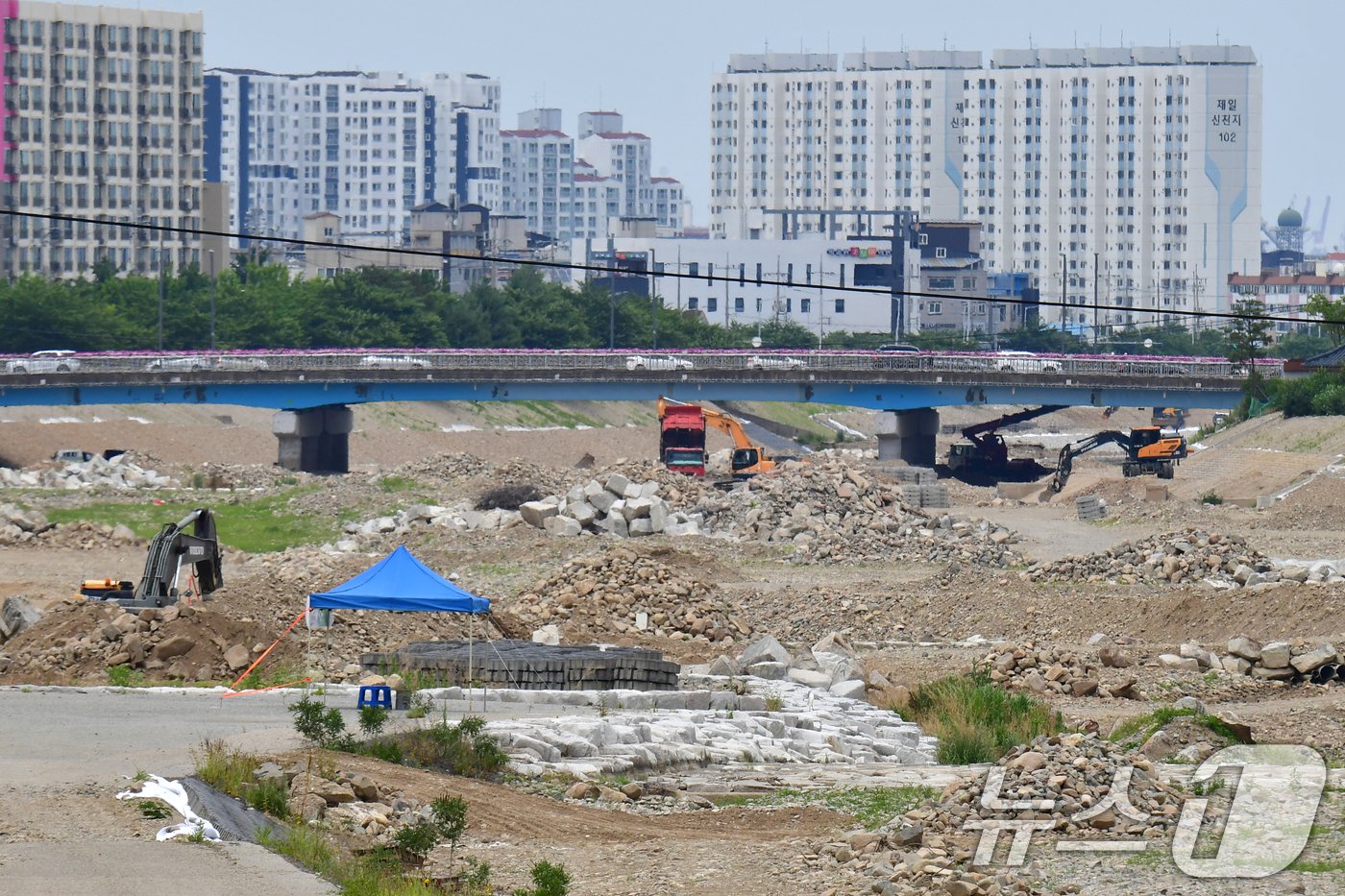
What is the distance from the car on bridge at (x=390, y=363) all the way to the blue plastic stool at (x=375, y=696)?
73.0 m

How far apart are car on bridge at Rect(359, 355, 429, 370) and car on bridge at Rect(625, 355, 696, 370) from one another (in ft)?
30.9

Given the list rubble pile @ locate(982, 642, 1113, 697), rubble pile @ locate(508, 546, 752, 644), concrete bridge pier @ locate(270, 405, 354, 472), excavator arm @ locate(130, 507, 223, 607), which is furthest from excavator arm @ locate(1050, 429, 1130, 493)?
excavator arm @ locate(130, 507, 223, 607)

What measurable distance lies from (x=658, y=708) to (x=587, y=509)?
32414 millimetres

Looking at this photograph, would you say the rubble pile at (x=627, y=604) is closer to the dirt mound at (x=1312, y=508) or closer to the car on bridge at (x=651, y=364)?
the dirt mound at (x=1312, y=508)

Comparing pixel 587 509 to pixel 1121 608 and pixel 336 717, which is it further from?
pixel 336 717

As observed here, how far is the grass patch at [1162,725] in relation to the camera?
2319 cm

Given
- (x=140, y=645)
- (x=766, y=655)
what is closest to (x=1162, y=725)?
(x=766, y=655)

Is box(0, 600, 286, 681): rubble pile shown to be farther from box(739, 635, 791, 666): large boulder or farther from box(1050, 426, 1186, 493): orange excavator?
box(1050, 426, 1186, 493): orange excavator

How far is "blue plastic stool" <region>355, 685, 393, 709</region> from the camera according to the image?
989 inches

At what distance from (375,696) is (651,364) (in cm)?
7777

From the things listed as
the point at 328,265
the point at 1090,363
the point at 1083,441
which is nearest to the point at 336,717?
the point at 1083,441

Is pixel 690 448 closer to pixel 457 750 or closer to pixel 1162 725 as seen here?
pixel 1162 725

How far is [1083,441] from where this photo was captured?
3538 inches

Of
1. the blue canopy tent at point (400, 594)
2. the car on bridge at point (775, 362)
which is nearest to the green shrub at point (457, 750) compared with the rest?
the blue canopy tent at point (400, 594)
